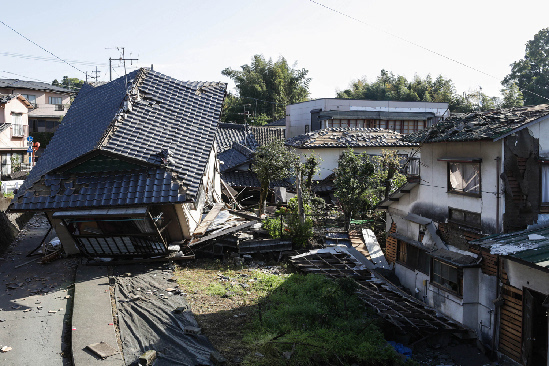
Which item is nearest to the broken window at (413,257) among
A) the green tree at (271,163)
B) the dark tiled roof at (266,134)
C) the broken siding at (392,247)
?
the broken siding at (392,247)

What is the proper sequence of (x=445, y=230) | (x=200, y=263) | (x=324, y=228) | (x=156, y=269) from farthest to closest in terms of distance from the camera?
(x=324, y=228)
(x=200, y=263)
(x=156, y=269)
(x=445, y=230)

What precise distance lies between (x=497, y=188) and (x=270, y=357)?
6.88 metres

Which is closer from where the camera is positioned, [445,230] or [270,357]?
[270,357]

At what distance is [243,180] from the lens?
2900cm

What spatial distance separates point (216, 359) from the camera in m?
8.80

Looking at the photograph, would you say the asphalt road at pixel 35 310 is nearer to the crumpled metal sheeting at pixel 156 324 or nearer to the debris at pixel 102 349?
the debris at pixel 102 349

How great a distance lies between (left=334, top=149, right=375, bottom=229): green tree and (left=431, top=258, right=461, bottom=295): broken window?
A: 643cm

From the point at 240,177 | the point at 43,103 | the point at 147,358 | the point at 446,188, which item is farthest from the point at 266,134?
the point at 147,358

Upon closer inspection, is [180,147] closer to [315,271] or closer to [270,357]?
[315,271]

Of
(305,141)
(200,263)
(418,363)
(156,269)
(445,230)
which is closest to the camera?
(418,363)

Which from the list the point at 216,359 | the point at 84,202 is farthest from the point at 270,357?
the point at 84,202

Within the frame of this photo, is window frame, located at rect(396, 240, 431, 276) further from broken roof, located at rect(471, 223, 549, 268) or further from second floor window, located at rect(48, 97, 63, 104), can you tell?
second floor window, located at rect(48, 97, 63, 104)

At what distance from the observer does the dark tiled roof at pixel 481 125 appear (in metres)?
11.3

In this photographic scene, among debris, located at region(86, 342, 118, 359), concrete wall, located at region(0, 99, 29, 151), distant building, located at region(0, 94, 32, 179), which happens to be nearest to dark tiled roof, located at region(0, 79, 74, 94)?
concrete wall, located at region(0, 99, 29, 151)
